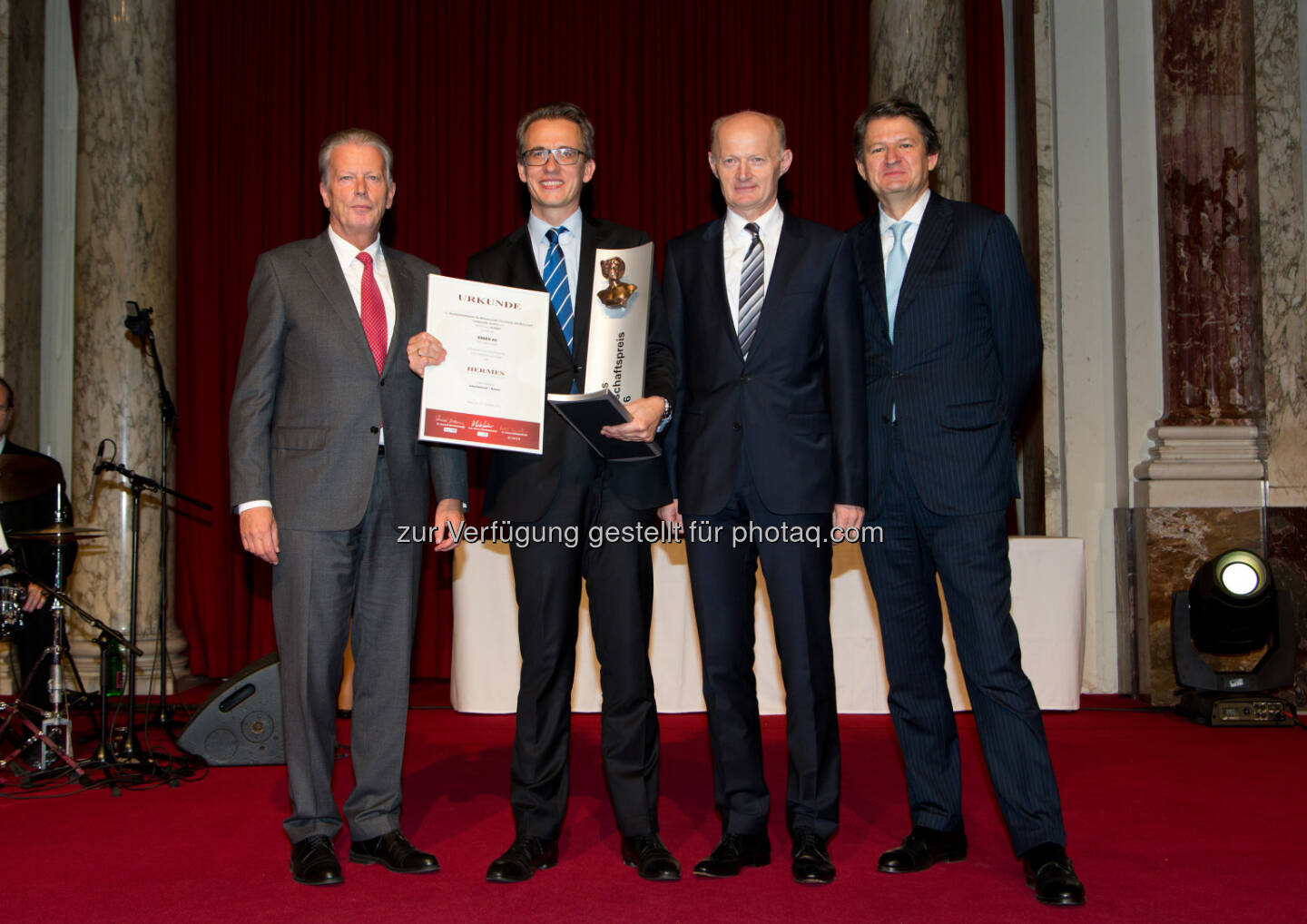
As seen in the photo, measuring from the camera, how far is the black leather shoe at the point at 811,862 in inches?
96.1

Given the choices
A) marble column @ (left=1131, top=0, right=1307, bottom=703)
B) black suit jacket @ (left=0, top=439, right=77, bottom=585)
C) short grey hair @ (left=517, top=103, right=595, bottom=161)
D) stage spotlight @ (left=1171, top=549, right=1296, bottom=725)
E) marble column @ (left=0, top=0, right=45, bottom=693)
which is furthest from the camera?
marble column @ (left=0, top=0, right=45, bottom=693)

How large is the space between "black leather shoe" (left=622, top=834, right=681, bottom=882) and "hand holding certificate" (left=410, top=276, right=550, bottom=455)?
0.99m

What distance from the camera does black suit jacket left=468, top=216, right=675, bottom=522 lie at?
262 centimetres

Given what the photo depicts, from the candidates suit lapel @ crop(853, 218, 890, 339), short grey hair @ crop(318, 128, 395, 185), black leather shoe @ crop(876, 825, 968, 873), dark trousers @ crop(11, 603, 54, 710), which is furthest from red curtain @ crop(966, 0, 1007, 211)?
dark trousers @ crop(11, 603, 54, 710)

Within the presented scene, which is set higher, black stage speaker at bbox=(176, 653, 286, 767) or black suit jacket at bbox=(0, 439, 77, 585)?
black suit jacket at bbox=(0, 439, 77, 585)

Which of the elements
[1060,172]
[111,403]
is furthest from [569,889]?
[1060,172]

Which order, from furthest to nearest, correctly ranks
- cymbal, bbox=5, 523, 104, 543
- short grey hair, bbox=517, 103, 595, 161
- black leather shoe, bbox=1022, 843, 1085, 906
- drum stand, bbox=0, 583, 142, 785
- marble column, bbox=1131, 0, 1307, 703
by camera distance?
marble column, bbox=1131, 0, 1307, 703
cymbal, bbox=5, 523, 104, 543
drum stand, bbox=0, 583, 142, 785
short grey hair, bbox=517, 103, 595, 161
black leather shoe, bbox=1022, 843, 1085, 906

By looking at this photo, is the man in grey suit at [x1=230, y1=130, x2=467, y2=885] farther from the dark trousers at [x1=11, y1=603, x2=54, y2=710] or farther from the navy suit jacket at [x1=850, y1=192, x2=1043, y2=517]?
the dark trousers at [x1=11, y1=603, x2=54, y2=710]

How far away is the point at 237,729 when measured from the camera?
386cm

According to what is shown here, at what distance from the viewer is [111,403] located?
5605 mm

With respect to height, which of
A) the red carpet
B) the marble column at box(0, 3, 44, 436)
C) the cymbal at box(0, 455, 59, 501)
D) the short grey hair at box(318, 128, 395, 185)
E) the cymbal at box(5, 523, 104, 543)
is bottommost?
the red carpet

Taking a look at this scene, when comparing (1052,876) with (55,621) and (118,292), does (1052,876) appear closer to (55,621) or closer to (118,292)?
(55,621)

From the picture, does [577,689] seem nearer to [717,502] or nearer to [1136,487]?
[717,502]

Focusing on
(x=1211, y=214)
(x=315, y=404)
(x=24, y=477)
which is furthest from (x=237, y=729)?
(x=1211, y=214)
